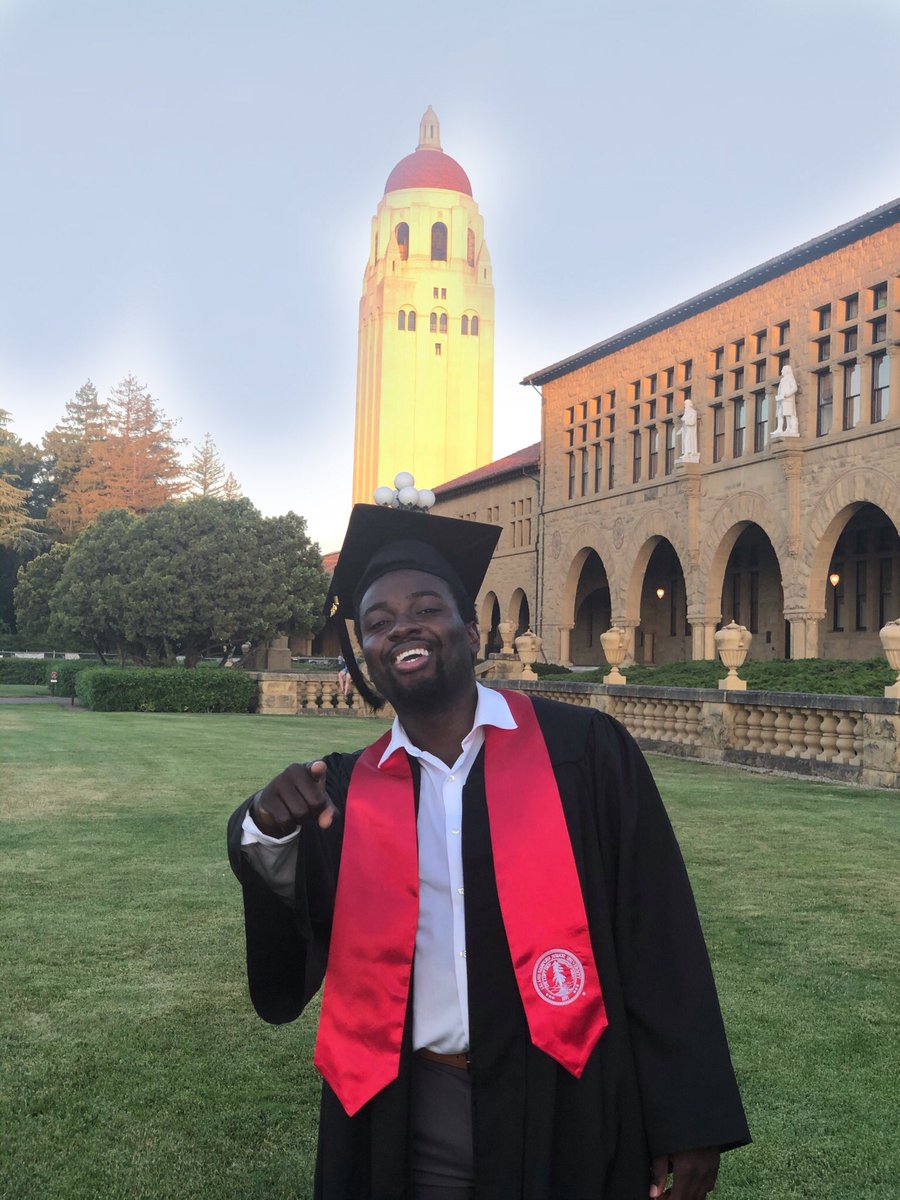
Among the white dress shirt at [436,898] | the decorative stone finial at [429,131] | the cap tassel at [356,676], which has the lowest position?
the white dress shirt at [436,898]

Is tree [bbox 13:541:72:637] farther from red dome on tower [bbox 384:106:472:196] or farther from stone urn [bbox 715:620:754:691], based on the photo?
red dome on tower [bbox 384:106:472:196]

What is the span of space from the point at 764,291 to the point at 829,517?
21.8 feet

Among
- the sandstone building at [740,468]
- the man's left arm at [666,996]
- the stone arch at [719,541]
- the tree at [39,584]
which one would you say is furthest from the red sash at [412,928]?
the tree at [39,584]

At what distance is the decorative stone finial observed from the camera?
85.8 m

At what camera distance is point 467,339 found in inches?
3209

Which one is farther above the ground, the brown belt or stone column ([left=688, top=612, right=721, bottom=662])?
stone column ([left=688, top=612, right=721, bottom=662])

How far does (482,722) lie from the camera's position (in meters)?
2.25

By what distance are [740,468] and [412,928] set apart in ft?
95.0

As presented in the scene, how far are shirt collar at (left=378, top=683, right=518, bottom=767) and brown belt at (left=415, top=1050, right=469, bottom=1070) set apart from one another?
1.80 feet

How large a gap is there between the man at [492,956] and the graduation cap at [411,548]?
25 cm

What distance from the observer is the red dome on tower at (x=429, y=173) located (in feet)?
263

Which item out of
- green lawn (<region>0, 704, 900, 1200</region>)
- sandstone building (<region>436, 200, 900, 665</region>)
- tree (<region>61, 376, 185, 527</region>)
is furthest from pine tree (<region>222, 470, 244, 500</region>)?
green lawn (<region>0, 704, 900, 1200</region>)

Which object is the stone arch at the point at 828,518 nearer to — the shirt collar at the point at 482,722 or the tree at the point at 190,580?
the tree at the point at 190,580

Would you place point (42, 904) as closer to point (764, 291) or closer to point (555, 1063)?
point (555, 1063)
